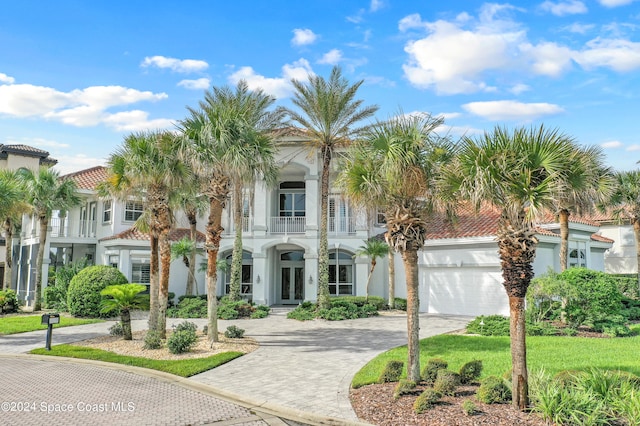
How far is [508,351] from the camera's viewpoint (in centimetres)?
1295

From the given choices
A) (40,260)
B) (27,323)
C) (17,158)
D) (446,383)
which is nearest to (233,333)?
(446,383)

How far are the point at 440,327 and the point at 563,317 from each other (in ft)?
15.4

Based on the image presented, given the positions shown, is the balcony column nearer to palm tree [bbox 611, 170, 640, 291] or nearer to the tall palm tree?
the tall palm tree

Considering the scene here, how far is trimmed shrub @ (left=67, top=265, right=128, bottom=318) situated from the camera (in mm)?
22391

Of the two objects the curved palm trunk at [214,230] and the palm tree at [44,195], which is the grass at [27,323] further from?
the curved palm trunk at [214,230]

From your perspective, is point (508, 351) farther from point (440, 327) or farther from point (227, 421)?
point (227, 421)

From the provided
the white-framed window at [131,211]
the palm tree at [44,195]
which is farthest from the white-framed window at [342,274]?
the palm tree at [44,195]

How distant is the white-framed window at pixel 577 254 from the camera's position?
1000 inches

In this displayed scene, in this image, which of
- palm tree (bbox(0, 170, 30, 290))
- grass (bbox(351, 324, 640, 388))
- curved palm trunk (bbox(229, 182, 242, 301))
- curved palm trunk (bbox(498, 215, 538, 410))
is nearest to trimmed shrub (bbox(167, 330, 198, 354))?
grass (bbox(351, 324, 640, 388))

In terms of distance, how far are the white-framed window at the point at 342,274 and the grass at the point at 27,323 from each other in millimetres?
13247

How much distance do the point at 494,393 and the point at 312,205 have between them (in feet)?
67.5

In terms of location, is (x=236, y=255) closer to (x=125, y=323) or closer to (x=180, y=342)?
(x=125, y=323)

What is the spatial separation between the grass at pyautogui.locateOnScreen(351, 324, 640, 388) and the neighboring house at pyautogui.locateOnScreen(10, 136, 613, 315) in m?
7.31

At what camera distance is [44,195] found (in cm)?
2383
